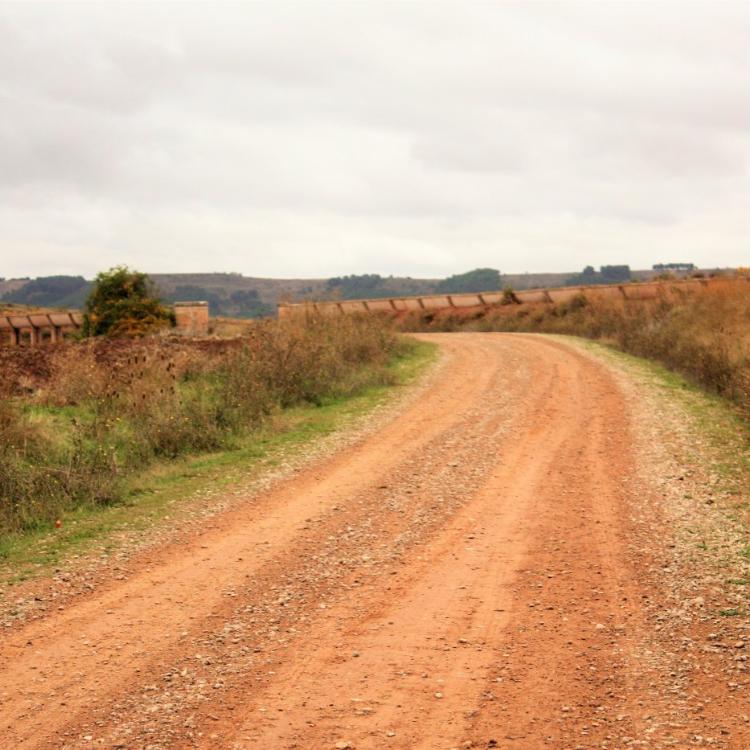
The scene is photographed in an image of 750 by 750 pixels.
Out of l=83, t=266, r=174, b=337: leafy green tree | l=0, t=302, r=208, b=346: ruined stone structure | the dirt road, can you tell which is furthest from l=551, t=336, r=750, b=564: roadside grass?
l=0, t=302, r=208, b=346: ruined stone structure

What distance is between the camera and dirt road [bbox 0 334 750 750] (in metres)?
5.13

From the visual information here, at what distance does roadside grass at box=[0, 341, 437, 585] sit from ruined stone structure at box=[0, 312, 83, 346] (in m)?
26.4

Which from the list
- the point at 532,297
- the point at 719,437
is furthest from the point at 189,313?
the point at 719,437

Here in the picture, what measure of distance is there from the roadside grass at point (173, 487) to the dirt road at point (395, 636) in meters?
0.75

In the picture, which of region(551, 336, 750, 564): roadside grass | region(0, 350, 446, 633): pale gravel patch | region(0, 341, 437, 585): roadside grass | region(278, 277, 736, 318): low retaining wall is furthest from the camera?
region(278, 277, 736, 318): low retaining wall

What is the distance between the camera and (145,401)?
14.4 meters

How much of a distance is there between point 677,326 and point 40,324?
28.5 meters

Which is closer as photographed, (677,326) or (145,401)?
(145,401)

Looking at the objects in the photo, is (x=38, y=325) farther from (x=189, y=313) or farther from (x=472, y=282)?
(x=472, y=282)

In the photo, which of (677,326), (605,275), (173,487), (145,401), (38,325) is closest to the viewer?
(173,487)

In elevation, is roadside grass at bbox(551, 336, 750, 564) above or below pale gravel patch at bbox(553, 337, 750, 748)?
above

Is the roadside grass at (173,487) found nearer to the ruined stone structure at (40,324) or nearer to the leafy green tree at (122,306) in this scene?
the leafy green tree at (122,306)

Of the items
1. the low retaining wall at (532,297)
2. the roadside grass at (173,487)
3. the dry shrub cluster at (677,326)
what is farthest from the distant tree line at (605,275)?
the roadside grass at (173,487)

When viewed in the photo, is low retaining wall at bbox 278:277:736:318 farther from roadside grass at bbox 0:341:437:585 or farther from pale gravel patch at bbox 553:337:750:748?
pale gravel patch at bbox 553:337:750:748
